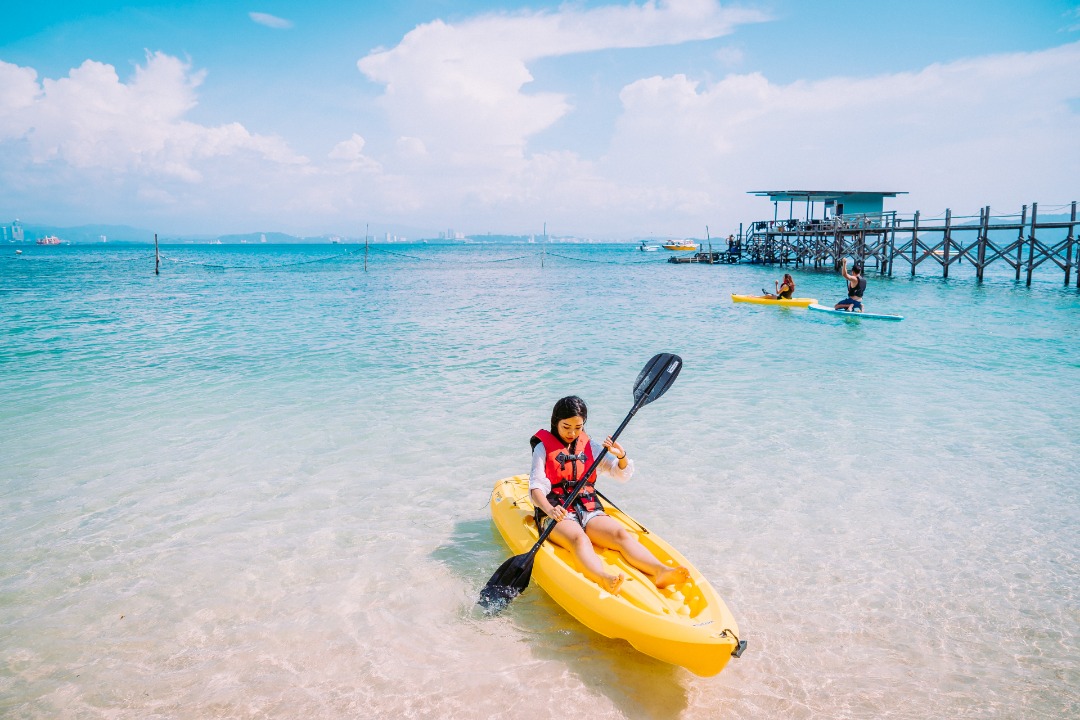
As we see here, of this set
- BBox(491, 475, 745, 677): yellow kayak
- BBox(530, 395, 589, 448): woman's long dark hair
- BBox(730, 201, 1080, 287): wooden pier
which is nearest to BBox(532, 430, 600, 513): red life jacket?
BBox(530, 395, 589, 448): woman's long dark hair

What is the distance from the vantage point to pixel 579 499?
483cm

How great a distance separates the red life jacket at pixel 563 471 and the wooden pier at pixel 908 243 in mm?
31044

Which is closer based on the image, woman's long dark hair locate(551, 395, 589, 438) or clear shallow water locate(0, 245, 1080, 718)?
clear shallow water locate(0, 245, 1080, 718)

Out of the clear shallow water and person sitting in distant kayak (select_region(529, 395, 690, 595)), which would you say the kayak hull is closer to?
the clear shallow water

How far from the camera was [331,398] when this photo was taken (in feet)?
34.1

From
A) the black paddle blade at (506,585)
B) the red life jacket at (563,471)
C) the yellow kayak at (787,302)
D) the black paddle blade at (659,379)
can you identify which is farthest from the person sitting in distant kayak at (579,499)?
the yellow kayak at (787,302)

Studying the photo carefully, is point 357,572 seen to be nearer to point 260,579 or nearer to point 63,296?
point 260,579

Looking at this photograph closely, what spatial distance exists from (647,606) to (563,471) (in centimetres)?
122

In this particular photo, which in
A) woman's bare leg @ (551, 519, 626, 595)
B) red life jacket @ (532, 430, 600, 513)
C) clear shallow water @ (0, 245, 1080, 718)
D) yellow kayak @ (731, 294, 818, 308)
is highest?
yellow kayak @ (731, 294, 818, 308)

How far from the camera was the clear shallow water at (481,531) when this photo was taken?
385 cm

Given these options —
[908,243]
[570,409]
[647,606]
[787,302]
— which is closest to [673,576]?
[647,606]

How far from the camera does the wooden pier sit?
29.0 meters

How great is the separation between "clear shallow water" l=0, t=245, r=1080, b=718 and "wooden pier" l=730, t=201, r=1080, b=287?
770 inches

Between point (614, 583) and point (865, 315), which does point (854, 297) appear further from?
point (614, 583)
